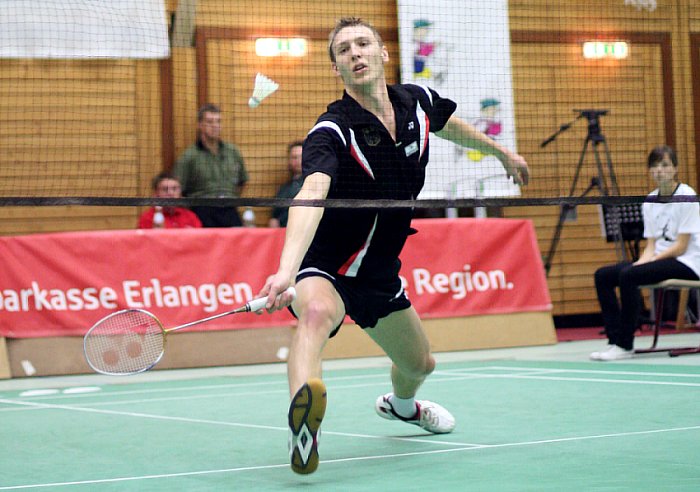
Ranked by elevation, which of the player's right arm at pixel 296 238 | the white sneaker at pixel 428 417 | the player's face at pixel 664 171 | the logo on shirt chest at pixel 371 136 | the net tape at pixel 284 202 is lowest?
the white sneaker at pixel 428 417

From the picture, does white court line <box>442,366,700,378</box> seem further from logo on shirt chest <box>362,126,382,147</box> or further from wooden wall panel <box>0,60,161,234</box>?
wooden wall panel <box>0,60,161,234</box>

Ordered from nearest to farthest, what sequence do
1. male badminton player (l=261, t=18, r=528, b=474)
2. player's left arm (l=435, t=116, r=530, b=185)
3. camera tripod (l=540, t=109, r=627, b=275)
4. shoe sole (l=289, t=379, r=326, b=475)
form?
shoe sole (l=289, t=379, r=326, b=475)
male badminton player (l=261, t=18, r=528, b=474)
player's left arm (l=435, t=116, r=530, b=185)
camera tripod (l=540, t=109, r=627, b=275)

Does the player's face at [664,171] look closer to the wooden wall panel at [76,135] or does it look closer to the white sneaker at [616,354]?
the white sneaker at [616,354]

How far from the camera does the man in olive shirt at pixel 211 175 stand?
37.6 ft

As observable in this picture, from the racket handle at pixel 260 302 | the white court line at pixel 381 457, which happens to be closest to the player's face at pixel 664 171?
the white court line at pixel 381 457

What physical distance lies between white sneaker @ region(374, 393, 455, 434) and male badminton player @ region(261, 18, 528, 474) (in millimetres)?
277

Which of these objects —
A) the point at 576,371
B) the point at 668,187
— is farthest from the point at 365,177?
the point at 668,187

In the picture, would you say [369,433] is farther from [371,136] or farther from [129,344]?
[371,136]

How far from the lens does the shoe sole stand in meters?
4.28

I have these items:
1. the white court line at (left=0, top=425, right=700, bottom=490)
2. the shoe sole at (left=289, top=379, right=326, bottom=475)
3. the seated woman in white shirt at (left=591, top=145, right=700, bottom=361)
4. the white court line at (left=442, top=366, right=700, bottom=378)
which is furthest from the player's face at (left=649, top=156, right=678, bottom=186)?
the shoe sole at (left=289, top=379, right=326, bottom=475)

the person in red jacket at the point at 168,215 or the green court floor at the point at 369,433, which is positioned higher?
the person in red jacket at the point at 168,215

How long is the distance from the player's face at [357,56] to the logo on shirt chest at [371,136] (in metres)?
0.19

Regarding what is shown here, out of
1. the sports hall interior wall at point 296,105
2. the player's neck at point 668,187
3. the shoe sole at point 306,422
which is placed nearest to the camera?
the shoe sole at point 306,422

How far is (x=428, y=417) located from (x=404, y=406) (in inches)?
4.9
